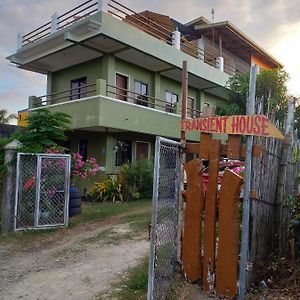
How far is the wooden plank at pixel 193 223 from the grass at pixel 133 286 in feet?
2.03

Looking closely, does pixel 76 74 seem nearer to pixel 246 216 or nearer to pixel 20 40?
pixel 20 40

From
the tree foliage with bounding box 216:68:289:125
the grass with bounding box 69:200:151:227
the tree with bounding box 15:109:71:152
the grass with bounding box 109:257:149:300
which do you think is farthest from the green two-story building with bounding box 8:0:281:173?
the grass with bounding box 109:257:149:300

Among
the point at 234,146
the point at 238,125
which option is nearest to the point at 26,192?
the point at 234,146

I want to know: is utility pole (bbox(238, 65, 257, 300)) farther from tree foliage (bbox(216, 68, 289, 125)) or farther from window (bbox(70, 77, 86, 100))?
window (bbox(70, 77, 86, 100))

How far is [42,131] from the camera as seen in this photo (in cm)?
978

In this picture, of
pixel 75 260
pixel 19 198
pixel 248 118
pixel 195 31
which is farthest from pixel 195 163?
pixel 195 31

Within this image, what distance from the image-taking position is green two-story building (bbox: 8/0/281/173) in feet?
51.2

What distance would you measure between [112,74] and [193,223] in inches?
534

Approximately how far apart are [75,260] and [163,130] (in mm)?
12578

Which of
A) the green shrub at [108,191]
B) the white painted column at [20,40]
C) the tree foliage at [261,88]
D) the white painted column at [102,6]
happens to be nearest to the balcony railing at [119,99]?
the tree foliage at [261,88]

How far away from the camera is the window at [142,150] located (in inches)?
762

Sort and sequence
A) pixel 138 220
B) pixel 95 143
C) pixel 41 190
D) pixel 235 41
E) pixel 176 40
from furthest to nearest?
pixel 235 41, pixel 176 40, pixel 95 143, pixel 138 220, pixel 41 190

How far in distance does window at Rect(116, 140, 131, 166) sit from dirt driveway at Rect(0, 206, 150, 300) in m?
9.06

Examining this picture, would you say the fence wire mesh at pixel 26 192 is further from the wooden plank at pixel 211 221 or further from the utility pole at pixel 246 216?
the utility pole at pixel 246 216
